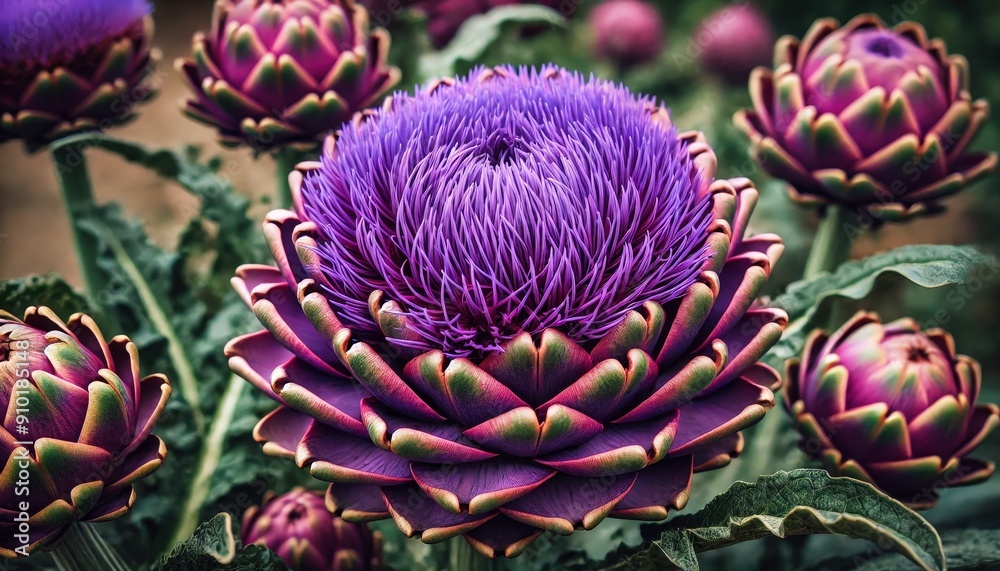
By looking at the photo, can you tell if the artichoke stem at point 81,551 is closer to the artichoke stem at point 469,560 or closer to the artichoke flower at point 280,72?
the artichoke stem at point 469,560

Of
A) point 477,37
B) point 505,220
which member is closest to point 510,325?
point 505,220

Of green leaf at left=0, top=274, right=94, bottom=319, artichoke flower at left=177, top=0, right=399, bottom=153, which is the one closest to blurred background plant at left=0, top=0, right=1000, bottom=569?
green leaf at left=0, top=274, right=94, bottom=319

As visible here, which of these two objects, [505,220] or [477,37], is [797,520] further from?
[477,37]

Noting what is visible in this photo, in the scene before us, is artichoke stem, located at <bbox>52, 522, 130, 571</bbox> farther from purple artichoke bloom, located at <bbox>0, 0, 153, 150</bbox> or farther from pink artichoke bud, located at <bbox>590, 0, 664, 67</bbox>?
pink artichoke bud, located at <bbox>590, 0, 664, 67</bbox>

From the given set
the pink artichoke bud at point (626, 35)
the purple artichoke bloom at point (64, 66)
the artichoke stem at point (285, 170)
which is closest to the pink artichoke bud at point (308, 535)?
the artichoke stem at point (285, 170)

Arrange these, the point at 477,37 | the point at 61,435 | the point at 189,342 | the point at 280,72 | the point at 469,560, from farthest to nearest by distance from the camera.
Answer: the point at 477,37 < the point at 189,342 < the point at 280,72 < the point at 469,560 < the point at 61,435

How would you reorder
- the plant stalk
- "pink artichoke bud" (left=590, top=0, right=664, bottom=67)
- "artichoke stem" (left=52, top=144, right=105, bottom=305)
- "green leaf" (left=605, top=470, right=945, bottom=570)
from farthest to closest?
1. "pink artichoke bud" (left=590, top=0, right=664, bottom=67)
2. "artichoke stem" (left=52, top=144, right=105, bottom=305)
3. the plant stalk
4. "green leaf" (left=605, top=470, right=945, bottom=570)

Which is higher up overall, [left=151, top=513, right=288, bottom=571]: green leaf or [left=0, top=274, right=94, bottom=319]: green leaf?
[left=0, top=274, right=94, bottom=319]: green leaf

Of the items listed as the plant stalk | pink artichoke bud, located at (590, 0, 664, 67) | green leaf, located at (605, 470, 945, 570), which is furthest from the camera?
pink artichoke bud, located at (590, 0, 664, 67)
